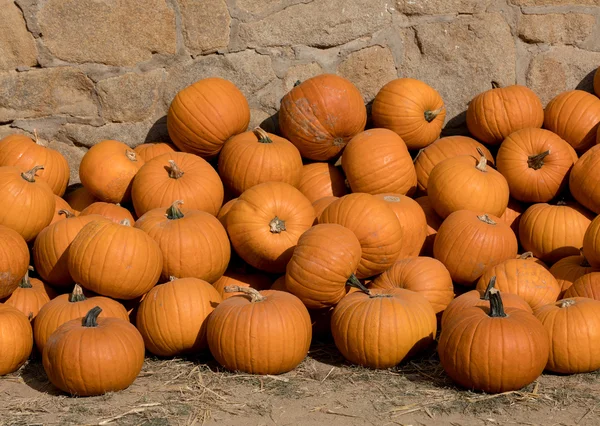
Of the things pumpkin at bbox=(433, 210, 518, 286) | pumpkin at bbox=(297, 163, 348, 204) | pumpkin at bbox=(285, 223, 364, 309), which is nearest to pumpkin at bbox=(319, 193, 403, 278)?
pumpkin at bbox=(285, 223, 364, 309)

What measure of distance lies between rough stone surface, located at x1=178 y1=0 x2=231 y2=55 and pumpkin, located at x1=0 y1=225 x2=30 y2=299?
2123 millimetres

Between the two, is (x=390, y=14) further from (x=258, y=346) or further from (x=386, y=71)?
(x=258, y=346)

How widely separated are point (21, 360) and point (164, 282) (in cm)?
98

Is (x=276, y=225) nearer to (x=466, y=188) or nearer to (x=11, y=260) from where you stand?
(x=466, y=188)

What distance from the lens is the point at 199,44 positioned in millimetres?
6121

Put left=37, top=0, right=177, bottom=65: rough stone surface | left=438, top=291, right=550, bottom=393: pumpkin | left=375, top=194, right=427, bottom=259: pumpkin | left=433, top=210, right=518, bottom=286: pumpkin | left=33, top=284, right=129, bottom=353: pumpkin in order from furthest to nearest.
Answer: left=37, top=0, right=177, bottom=65: rough stone surface
left=375, top=194, right=427, bottom=259: pumpkin
left=433, top=210, right=518, bottom=286: pumpkin
left=33, top=284, right=129, bottom=353: pumpkin
left=438, top=291, right=550, bottom=393: pumpkin

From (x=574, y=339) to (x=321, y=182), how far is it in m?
2.29

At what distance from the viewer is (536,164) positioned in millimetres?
5754

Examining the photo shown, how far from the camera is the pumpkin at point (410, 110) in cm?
599

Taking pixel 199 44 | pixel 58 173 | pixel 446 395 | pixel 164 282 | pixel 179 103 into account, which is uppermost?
pixel 199 44

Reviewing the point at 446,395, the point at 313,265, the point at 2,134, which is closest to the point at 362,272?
the point at 313,265

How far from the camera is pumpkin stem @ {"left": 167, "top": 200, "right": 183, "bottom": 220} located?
16.4ft

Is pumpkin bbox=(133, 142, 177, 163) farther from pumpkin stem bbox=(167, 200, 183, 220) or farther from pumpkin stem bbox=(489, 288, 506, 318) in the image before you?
pumpkin stem bbox=(489, 288, 506, 318)

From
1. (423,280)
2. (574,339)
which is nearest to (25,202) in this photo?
(423,280)
